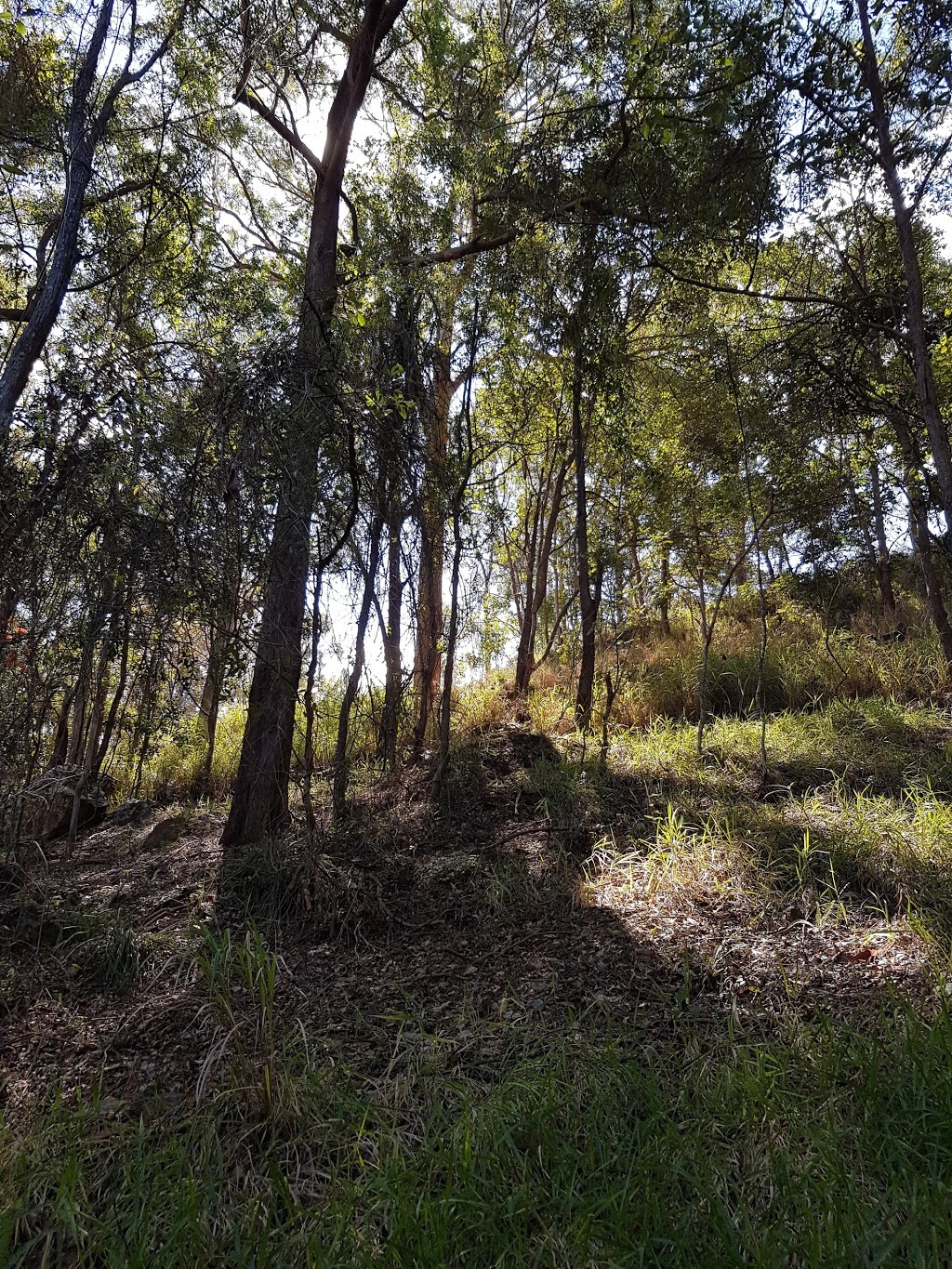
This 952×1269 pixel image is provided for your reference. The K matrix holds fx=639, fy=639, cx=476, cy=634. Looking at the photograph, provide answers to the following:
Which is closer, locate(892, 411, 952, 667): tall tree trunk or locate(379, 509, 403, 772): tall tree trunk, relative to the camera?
locate(379, 509, 403, 772): tall tree trunk

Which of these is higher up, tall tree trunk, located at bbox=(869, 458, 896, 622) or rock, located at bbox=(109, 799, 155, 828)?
tall tree trunk, located at bbox=(869, 458, 896, 622)

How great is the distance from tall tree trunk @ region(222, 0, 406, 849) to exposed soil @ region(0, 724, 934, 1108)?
1.79 feet

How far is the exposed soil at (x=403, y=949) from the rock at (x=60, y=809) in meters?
0.52

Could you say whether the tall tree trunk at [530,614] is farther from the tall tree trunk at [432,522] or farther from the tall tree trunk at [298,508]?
the tall tree trunk at [298,508]

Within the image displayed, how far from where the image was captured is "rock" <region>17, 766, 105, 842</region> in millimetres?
4348

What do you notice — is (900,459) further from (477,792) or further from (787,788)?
(477,792)

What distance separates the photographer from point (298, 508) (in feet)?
10.4

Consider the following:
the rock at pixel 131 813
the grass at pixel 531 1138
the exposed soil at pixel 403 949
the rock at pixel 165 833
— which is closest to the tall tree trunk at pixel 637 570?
the exposed soil at pixel 403 949

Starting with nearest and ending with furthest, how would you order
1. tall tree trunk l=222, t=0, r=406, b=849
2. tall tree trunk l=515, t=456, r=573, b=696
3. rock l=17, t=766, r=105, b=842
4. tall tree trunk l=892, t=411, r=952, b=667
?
tall tree trunk l=222, t=0, r=406, b=849 → rock l=17, t=766, r=105, b=842 → tall tree trunk l=892, t=411, r=952, b=667 → tall tree trunk l=515, t=456, r=573, b=696

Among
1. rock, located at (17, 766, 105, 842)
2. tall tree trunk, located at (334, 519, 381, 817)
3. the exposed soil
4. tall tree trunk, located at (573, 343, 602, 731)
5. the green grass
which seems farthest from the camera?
tall tree trunk, located at (573, 343, 602, 731)

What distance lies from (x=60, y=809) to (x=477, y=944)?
13.8 ft

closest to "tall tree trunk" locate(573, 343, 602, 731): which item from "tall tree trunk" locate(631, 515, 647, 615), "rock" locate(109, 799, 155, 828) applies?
"tall tree trunk" locate(631, 515, 647, 615)

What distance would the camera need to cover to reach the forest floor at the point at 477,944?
213 centimetres

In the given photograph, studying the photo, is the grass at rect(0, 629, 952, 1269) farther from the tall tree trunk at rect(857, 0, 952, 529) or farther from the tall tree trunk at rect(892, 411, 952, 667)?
the tall tree trunk at rect(892, 411, 952, 667)
